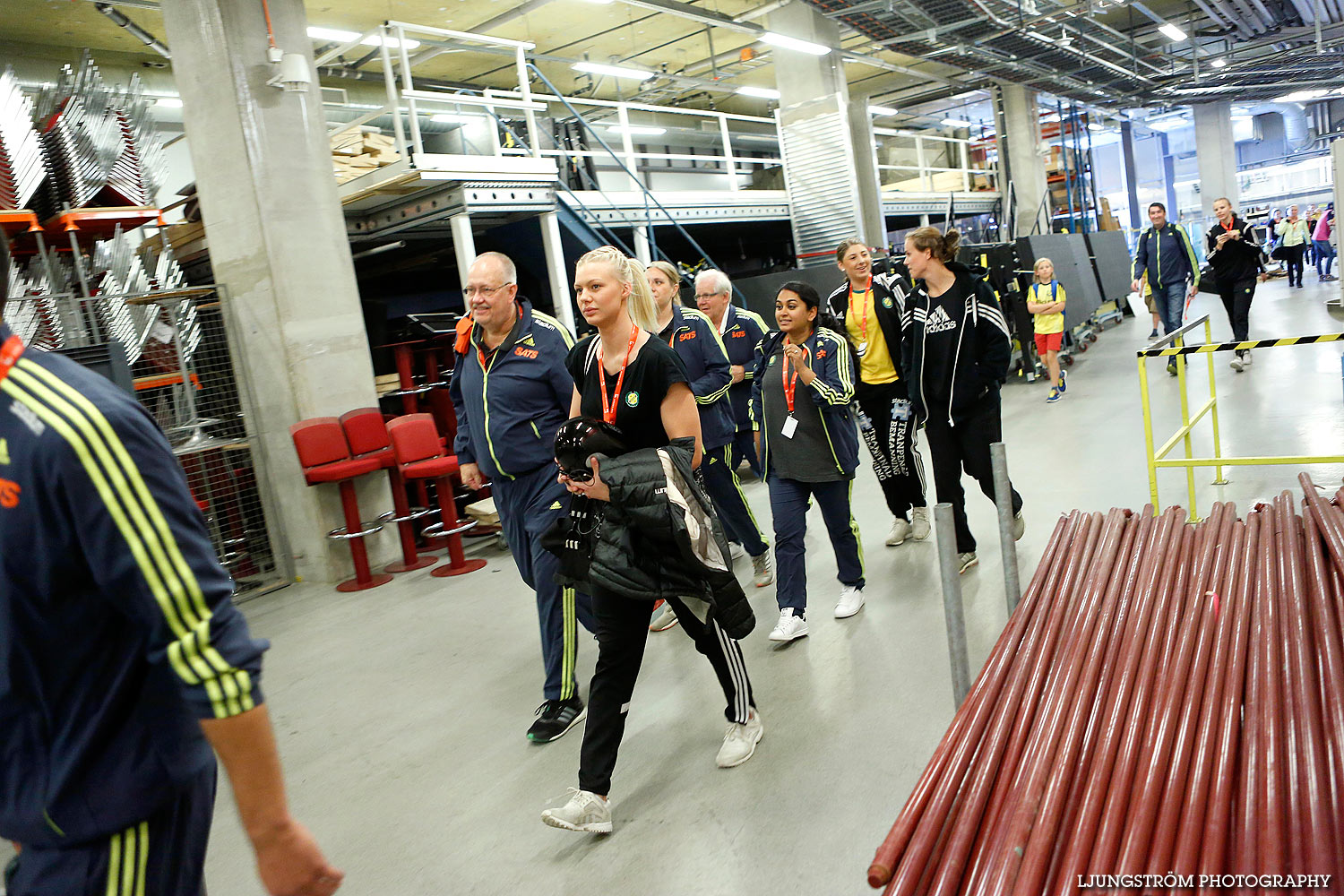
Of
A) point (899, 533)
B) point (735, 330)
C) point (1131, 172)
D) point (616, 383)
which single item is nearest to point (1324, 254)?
point (1131, 172)

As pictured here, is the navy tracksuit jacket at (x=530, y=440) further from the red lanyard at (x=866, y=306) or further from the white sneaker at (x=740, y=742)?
the red lanyard at (x=866, y=306)

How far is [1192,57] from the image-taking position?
18688mm

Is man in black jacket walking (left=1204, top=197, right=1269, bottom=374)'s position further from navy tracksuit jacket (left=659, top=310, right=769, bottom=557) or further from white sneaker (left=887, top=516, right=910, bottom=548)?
navy tracksuit jacket (left=659, top=310, right=769, bottom=557)

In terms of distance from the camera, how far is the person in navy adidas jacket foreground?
116 centimetres

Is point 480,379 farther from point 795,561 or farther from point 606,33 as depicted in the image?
point 606,33

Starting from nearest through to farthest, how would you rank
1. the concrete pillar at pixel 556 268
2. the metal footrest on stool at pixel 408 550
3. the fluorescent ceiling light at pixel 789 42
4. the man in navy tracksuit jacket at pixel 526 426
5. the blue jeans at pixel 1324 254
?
the man in navy tracksuit jacket at pixel 526 426 → the metal footrest on stool at pixel 408 550 → the concrete pillar at pixel 556 268 → the fluorescent ceiling light at pixel 789 42 → the blue jeans at pixel 1324 254

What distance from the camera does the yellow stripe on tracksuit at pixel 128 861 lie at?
122cm

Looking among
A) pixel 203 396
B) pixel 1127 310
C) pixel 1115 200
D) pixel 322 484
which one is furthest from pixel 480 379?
pixel 1115 200

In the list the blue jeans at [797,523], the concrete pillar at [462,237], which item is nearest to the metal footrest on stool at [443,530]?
the concrete pillar at [462,237]

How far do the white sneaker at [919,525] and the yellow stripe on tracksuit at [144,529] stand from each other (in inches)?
187

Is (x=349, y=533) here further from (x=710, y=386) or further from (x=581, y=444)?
(x=581, y=444)

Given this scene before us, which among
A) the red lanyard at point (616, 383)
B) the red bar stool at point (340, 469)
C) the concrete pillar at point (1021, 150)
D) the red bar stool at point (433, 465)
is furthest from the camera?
the concrete pillar at point (1021, 150)

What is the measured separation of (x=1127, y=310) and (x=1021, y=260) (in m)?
8.29

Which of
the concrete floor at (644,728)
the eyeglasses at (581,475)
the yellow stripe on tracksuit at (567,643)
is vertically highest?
the eyeglasses at (581,475)
